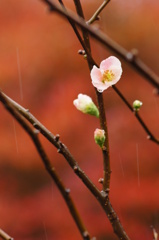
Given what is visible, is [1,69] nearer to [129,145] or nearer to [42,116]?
[42,116]

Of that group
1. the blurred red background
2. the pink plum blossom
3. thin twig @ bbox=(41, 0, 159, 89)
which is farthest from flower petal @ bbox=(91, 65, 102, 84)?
the blurred red background

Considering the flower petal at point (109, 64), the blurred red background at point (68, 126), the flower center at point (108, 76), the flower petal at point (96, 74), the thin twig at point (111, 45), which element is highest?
the blurred red background at point (68, 126)

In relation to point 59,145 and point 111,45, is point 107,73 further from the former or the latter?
point 111,45

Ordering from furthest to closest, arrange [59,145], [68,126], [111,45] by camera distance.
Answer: [68,126], [59,145], [111,45]

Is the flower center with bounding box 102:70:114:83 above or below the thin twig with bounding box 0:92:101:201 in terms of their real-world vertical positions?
above

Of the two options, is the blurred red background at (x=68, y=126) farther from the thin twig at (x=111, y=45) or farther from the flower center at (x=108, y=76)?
the thin twig at (x=111, y=45)

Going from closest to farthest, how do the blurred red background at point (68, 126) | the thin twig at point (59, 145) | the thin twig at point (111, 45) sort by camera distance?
1. the thin twig at point (111, 45)
2. the thin twig at point (59, 145)
3. the blurred red background at point (68, 126)

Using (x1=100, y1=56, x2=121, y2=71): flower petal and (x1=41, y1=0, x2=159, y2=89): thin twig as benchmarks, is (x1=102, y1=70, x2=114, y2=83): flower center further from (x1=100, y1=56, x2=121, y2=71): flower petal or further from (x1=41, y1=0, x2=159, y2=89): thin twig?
(x1=41, y1=0, x2=159, y2=89): thin twig

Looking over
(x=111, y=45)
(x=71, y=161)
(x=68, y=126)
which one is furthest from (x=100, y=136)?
(x=68, y=126)

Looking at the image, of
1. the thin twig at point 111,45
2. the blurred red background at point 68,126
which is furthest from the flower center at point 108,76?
the blurred red background at point 68,126
